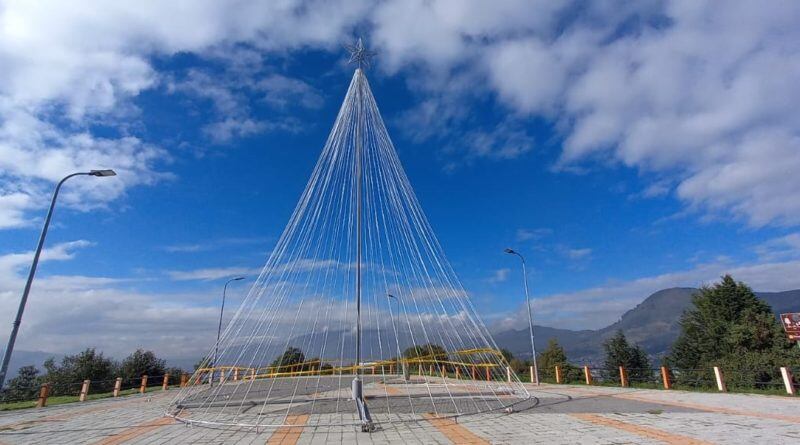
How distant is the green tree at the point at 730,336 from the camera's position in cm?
2769

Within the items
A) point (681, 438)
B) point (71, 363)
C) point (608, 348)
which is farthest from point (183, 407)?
point (608, 348)

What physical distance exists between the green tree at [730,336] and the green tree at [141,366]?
149 feet

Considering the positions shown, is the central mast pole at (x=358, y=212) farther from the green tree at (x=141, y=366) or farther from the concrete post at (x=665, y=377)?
the green tree at (x=141, y=366)

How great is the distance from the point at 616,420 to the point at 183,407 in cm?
1338

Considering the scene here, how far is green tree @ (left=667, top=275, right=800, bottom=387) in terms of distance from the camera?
2769cm

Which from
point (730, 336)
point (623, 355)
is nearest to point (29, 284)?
point (730, 336)

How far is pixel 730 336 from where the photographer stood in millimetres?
33125

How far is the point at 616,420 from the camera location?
9945 mm

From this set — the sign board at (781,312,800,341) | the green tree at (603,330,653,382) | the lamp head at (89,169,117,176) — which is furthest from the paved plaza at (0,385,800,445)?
the green tree at (603,330,653,382)

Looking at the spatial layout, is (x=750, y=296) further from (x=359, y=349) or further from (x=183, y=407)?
(x=183, y=407)

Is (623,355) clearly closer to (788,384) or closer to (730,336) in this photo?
(730,336)

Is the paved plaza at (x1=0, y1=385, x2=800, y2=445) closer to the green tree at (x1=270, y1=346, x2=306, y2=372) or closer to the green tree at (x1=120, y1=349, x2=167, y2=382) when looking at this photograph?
the green tree at (x1=270, y1=346, x2=306, y2=372)

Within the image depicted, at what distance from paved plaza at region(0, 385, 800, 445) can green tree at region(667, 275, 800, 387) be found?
48.8 ft

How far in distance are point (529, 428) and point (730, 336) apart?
34568 millimetres
